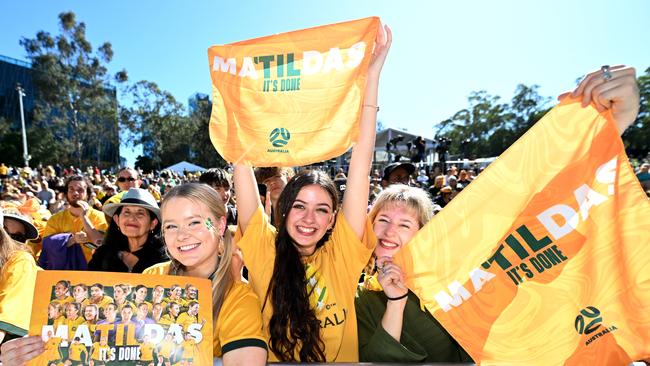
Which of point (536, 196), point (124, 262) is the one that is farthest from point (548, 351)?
point (124, 262)

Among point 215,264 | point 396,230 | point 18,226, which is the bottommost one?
point 215,264

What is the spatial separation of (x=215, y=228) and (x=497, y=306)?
134cm

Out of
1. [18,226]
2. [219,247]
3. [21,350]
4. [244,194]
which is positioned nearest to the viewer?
[21,350]

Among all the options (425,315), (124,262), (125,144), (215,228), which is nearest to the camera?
(215,228)

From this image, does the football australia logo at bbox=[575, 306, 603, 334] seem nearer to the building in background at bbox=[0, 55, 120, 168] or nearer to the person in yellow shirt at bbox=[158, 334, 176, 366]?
the person in yellow shirt at bbox=[158, 334, 176, 366]

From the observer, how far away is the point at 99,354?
1624 mm

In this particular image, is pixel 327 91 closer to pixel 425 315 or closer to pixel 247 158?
pixel 247 158

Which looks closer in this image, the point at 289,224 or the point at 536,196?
the point at 536,196

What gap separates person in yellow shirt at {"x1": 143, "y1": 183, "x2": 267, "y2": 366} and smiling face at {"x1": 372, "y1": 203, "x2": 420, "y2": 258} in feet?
2.77

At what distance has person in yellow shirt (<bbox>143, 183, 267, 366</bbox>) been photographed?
1.62 metres

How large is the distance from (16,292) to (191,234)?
988 millimetres

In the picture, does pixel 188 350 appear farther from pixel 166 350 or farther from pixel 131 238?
pixel 131 238

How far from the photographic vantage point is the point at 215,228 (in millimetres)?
2006

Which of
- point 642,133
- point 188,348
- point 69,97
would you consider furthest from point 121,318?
point 642,133
